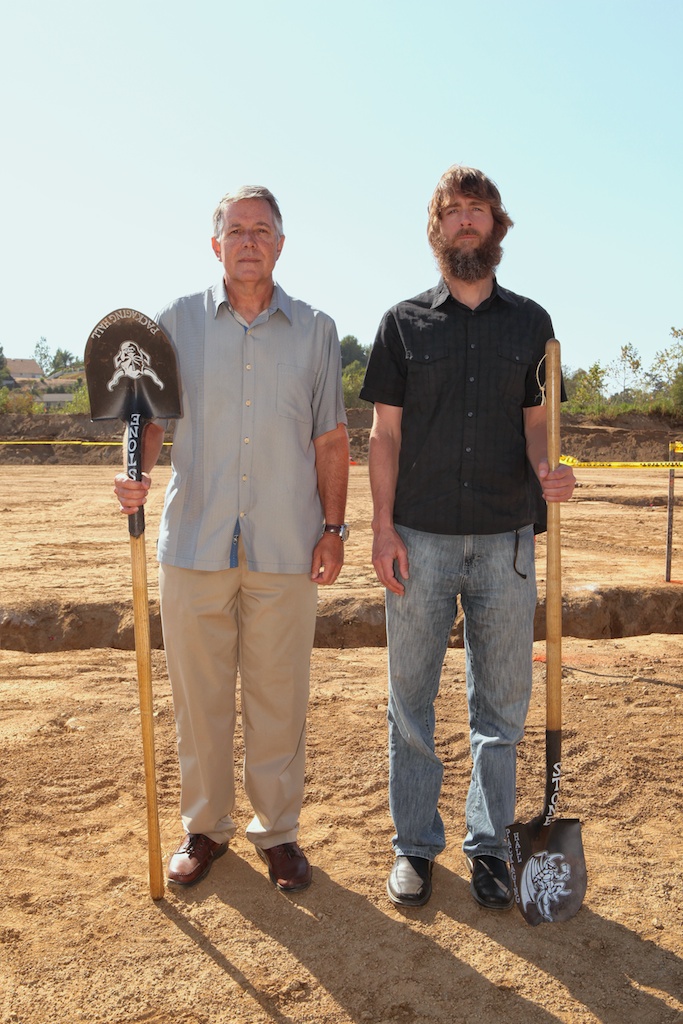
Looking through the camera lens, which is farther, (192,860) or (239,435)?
(192,860)

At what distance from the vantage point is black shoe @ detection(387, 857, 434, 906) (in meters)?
2.98

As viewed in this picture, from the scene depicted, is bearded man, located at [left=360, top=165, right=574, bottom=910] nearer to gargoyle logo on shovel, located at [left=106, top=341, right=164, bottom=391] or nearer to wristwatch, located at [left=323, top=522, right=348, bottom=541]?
wristwatch, located at [left=323, top=522, right=348, bottom=541]

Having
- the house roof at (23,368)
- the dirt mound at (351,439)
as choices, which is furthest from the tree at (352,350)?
Answer: the house roof at (23,368)

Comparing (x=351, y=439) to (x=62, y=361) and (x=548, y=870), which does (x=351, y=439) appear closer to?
(x=548, y=870)

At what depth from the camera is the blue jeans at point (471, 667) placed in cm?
291

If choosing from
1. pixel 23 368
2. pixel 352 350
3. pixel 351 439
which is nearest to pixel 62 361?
pixel 23 368

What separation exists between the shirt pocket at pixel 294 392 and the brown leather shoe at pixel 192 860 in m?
1.54

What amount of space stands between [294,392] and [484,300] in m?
Answer: 0.69

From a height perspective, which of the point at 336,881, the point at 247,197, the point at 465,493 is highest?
the point at 247,197

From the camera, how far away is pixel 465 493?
2.88 meters

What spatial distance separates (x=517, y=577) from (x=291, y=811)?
1.18 metres

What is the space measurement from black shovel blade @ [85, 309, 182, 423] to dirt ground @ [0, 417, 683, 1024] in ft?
5.45

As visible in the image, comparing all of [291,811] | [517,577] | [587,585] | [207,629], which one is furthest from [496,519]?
[587,585]

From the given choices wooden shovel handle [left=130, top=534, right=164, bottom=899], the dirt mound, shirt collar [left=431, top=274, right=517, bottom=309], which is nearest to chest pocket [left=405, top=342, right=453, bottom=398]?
shirt collar [left=431, top=274, right=517, bottom=309]
